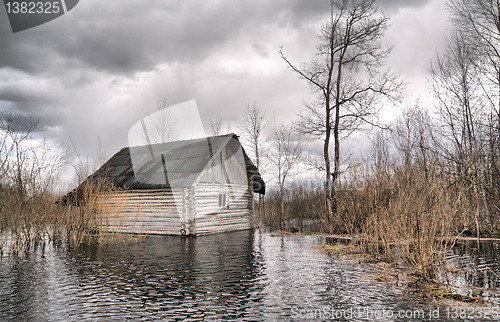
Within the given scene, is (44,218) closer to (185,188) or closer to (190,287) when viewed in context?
(185,188)

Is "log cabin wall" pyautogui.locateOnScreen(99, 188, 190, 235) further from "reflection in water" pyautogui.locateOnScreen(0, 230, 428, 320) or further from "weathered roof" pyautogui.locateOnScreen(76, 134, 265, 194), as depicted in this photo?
"reflection in water" pyautogui.locateOnScreen(0, 230, 428, 320)

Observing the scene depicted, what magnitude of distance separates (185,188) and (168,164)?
2.88 metres

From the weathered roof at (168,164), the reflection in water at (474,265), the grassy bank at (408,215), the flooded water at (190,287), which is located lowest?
the reflection in water at (474,265)

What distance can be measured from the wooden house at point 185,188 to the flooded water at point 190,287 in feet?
20.4

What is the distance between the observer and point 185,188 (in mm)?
18406

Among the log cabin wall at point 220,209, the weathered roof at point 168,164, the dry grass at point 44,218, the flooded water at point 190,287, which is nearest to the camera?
the flooded water at point 190,287

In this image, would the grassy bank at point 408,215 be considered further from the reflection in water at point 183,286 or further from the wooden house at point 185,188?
the wooden house at point 185,188

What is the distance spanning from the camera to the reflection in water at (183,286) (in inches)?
236

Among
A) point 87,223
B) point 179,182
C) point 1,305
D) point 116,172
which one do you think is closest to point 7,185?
point 87,223

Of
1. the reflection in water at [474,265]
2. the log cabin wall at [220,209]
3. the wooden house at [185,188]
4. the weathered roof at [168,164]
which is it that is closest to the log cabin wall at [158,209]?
the wooden house at [185,188]

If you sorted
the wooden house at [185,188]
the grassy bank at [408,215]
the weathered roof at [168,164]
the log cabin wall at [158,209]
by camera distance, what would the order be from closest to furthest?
the grassy bank at [408,215] → the log cabin wall at [158,209] → the wooden house at [185,188] → the weathered roof at [168,164]

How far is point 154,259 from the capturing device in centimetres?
1116

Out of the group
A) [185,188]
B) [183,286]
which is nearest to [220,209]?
[185,188]

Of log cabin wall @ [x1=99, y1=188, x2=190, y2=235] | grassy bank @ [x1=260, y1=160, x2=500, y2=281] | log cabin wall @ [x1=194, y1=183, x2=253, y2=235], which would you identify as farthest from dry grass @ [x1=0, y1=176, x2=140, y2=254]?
grassy bank @ [x1=260, y1=160, x2=500, y2=281]
